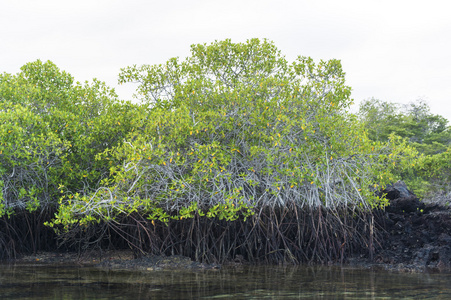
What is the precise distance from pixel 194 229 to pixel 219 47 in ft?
13.2

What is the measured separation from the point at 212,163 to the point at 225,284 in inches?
103

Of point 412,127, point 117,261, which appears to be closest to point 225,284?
point 117,261

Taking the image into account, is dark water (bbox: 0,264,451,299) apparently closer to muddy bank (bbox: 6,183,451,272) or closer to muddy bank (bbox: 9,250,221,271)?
muddy bank (bbox: 9,250,221,271)

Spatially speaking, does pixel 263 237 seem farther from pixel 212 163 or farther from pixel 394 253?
pixel 394 253

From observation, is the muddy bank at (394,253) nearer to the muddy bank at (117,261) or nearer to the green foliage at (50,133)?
the muddy bank at (117,261)

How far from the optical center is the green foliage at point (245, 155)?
8.64 metres

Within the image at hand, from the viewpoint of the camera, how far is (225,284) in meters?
6.38

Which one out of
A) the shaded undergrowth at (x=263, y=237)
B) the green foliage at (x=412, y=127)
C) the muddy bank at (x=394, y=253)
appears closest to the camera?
the muddy bank at (x=394, y=253)

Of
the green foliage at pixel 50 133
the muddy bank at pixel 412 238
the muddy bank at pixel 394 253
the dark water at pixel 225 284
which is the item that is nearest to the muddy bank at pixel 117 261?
the muddy bank at pixel 394 253

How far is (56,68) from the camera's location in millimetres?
11562

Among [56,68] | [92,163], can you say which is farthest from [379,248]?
[56,68]

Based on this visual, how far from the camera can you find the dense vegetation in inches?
347

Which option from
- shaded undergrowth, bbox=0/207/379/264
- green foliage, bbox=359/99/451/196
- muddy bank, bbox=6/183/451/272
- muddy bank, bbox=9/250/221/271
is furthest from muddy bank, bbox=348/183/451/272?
green foliage, bbox=359/99/451/196

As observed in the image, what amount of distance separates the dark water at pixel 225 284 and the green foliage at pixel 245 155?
112cm
